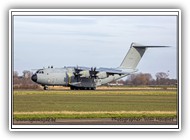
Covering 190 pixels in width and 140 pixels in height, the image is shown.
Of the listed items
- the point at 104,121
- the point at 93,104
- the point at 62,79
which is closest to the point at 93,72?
the point at 62,79

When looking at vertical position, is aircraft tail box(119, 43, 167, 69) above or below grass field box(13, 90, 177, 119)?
above

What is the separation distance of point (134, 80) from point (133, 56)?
45 centimetres

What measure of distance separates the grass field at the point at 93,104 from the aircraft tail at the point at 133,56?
50 cm

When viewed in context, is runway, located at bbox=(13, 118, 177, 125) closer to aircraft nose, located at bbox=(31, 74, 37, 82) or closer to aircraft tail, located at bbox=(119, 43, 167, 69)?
aircraft nose, located at bbox=(31, 74, 37, 82)

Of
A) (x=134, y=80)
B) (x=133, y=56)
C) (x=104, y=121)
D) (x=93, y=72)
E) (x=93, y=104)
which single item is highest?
(x=133, y=56)

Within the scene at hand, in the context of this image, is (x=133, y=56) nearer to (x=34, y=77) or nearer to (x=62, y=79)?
(x=34, y=77)

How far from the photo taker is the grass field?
10.5 meters

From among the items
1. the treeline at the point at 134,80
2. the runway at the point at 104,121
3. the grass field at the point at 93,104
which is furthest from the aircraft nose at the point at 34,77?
the runway at the point at 104,121

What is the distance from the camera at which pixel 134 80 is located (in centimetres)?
1116

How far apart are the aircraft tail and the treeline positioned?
266 millimetres

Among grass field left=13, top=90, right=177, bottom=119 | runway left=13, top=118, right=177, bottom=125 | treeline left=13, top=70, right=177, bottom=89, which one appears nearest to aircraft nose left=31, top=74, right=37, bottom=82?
treeline left=13, top=70, right=177, bottom=89

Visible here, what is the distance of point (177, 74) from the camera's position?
10.1m
